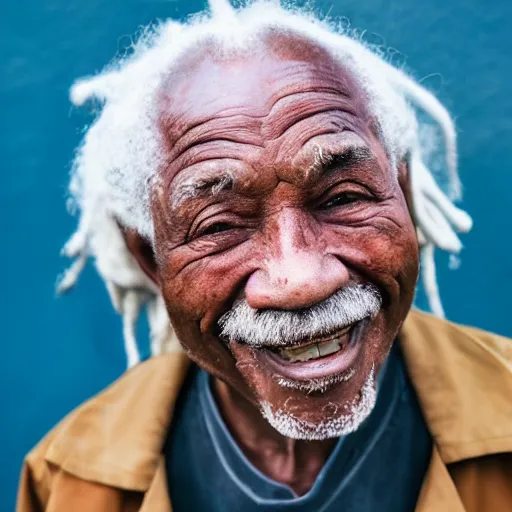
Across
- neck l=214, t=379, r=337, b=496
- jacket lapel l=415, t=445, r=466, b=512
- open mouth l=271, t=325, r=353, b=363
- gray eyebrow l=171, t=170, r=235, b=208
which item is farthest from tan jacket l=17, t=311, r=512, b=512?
gray eyebrow l=171, t=170, r=235, b=208

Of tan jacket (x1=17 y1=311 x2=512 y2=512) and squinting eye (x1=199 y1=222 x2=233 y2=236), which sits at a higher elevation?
squinting eye (x1=199 y1=222 x2=233 y2=236)

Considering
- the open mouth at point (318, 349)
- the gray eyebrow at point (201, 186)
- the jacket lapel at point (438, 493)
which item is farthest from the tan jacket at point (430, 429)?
the gray eyebrow at point (201, 186)

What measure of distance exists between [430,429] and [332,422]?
1.17ft

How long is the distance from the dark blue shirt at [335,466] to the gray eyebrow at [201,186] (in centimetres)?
66

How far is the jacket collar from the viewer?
1667 mm

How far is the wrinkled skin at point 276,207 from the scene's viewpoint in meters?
1.38

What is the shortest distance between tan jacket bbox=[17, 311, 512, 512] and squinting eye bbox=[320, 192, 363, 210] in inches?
21.8

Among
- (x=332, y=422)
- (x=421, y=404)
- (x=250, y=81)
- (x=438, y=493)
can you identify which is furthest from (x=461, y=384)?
(x=250, y=81)

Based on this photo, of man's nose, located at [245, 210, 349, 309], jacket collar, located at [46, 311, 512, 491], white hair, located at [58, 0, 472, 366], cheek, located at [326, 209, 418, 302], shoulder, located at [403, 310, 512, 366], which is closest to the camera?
man's nose, located at [245, 210, 349, 309]

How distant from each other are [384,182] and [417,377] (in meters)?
0.58

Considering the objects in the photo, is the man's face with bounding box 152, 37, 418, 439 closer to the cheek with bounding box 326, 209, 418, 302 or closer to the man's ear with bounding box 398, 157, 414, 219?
the cheek with bounding box 326, 209, 418, 302

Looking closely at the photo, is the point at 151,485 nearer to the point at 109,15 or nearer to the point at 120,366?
the point at 120,366

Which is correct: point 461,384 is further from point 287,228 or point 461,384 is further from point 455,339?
point 287,228

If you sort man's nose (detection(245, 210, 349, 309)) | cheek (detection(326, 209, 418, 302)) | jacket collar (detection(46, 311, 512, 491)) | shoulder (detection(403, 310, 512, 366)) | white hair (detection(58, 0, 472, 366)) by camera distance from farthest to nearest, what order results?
1. shoulder (detection(403, 310, 512, 366))
2. jacket collar (detection(46, 311, 512, 491))
3. white hair (detection(58, 0, 472, 366))
4. cheek (detection(326, 209, 418, 302))
5. man's nose (detection(245, 210, 349, 309))
